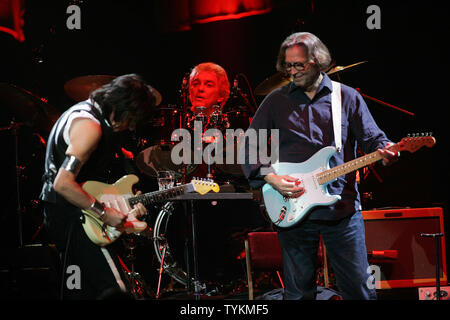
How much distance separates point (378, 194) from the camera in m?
5.62

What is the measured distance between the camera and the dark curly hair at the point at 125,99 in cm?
311

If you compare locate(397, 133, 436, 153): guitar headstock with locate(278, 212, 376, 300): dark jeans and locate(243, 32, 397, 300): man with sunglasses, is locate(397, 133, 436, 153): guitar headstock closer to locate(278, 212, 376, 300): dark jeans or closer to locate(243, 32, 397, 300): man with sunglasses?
locate(243, 32, 397, 300): man with sunglasses

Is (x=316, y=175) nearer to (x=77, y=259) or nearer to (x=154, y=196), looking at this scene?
(x=154, y=196)

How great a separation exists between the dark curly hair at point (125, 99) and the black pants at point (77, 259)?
0.67 meters

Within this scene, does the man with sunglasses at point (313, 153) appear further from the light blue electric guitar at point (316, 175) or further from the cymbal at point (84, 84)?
the cymbal at point (84, 84)

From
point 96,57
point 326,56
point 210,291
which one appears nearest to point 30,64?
point 96,57

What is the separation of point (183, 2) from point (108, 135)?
4052 mm

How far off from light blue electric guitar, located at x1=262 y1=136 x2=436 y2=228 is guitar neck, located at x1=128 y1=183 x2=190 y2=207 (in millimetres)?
978

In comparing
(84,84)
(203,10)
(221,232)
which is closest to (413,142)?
(221,232)

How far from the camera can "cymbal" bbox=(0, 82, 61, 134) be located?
16.2ft

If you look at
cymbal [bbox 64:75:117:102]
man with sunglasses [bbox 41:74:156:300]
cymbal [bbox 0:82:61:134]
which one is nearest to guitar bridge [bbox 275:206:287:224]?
man with sunglasses [bbox 41:74:156:300]

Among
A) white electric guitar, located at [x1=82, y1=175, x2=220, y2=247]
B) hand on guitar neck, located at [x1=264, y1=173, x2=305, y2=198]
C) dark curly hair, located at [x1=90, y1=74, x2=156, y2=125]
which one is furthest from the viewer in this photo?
hand on guitar neck, located at [x1=264, y1=173, x2=305, y2=198]

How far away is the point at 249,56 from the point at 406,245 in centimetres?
337
